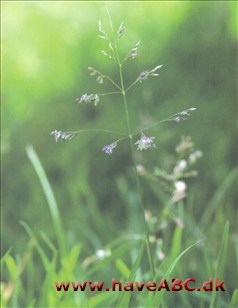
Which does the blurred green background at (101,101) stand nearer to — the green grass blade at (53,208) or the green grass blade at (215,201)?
the green grass blade at (215,201)

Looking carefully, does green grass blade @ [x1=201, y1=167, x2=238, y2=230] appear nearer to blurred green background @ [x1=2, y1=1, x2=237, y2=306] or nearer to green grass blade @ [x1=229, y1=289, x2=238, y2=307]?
blurred green background @ [x1=2, y1=1, x2=237, y2=306]

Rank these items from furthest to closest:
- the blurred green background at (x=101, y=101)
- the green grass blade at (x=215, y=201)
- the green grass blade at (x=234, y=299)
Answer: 1. the blurred green background at (x=101, y=101)
2. the green grass blade at (x=215, y=201)
3. the green grass blade at (x=234, y=299)

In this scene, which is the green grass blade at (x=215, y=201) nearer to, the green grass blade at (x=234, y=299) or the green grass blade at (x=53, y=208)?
the green grass blade at (x=53, y=208)

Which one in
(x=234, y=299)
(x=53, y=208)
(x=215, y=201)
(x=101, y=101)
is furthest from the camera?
(x=101, y=101)

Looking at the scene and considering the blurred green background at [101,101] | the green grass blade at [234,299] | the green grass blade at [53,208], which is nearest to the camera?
the green grass blade at [234,299]

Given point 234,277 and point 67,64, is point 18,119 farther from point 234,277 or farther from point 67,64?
point 234,277

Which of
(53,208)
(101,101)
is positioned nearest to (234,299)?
(53,208)

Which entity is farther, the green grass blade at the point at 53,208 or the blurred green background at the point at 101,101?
the blurred green background at the point at 101,101

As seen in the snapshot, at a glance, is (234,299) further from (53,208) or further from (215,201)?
(215,201)

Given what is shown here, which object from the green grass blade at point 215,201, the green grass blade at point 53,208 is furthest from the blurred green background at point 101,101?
the green grass blade at point 53,208

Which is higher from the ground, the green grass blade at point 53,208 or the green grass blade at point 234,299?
the green grass blade at point 53,208
